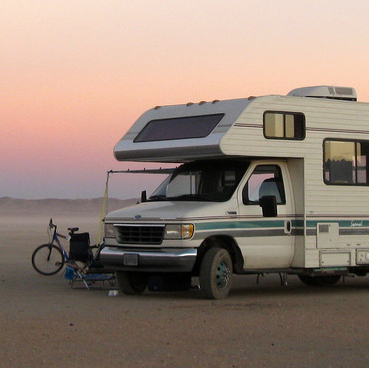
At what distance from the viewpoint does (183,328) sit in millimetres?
12172

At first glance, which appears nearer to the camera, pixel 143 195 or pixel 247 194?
pixel 247 194

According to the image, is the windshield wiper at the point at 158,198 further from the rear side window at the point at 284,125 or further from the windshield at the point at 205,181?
the rear side window at the point at 284,125

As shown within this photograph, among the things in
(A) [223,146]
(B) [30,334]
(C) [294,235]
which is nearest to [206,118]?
(A) [223,146]

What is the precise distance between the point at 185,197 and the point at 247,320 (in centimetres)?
363

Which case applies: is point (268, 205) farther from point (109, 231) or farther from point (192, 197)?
point (109, 231)

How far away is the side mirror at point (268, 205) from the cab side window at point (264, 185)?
0.10 metres

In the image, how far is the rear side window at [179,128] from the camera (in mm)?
15648

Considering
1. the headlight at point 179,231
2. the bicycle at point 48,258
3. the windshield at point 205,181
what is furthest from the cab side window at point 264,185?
the bicycle at point 48,258

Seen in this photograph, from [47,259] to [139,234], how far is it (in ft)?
16.4

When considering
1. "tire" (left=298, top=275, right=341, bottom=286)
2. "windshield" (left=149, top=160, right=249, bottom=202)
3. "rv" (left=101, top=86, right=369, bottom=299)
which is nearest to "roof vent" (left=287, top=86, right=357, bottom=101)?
"rv" (left=101, top=86, right=369, bottom=299)

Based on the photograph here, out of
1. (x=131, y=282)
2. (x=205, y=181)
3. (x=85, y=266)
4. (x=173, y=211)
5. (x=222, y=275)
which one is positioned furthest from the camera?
(x=85, y=266)

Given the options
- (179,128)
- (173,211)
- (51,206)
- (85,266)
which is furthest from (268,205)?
(51,206)

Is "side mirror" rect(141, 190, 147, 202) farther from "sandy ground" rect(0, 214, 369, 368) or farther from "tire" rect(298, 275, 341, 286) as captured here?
"tire" rect(298, 275, 341, 286)

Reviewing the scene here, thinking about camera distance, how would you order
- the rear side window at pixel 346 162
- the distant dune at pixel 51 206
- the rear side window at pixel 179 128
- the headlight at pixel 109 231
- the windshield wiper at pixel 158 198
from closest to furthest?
the rear side window at pixel 179 128
the headlight at pixel 109 231
the windshield wiper at pixel 158 198
the rear side window at pixel 346 162
the distant dune at pixel 51 206
